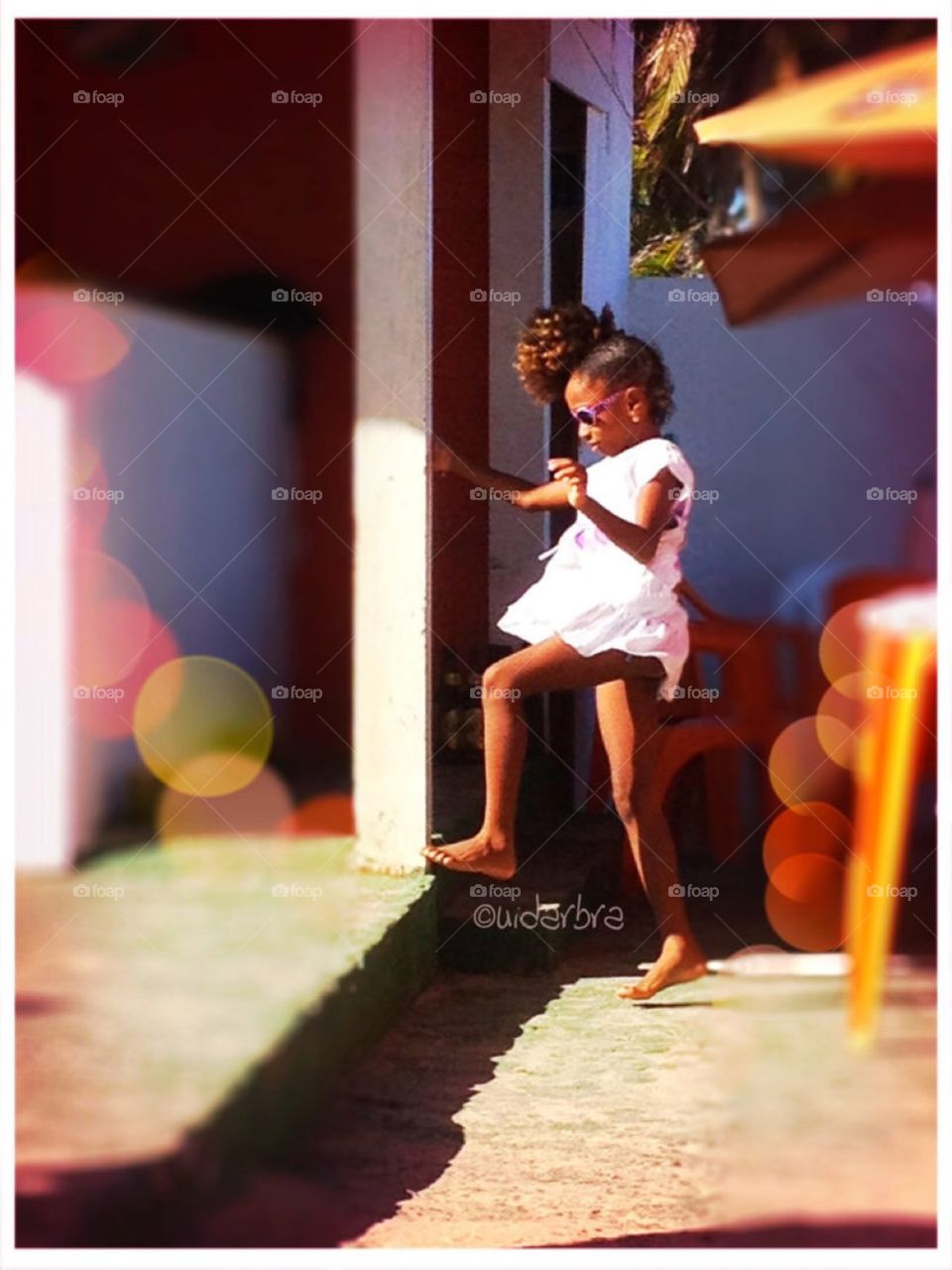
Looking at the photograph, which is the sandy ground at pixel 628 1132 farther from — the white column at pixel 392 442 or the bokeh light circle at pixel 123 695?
the bokeh light circle at pixel 123 695

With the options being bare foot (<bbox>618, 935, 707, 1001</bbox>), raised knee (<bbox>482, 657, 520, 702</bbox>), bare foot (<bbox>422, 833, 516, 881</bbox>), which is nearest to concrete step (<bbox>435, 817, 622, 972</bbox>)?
bare foot (<bbox>422, 833, 516, 881</bbox>)

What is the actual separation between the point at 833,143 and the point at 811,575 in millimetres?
1089

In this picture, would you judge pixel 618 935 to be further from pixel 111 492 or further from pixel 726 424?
pixel 111 492

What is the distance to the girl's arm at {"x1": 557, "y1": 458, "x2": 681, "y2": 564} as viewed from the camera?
13.7ft

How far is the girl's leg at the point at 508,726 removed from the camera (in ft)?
14.1

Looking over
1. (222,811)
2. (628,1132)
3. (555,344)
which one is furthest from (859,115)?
(628,1132)

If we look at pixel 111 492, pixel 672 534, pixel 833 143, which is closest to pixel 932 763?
pixel 672 534

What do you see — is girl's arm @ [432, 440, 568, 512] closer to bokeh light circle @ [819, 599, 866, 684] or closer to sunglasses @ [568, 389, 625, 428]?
sunglasses @ [568, 389, 625, 428]

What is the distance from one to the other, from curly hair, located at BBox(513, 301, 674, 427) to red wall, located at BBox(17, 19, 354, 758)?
51 centimetres

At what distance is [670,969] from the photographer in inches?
172

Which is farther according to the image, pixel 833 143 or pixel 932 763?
pixel 932 763

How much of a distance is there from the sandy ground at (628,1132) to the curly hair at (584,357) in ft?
4.95

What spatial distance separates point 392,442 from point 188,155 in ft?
2.93
